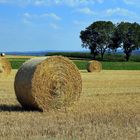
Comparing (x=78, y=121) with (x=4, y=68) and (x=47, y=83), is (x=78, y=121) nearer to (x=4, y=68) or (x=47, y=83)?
(x=47, y=83)

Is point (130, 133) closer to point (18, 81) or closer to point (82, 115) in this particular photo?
point (82, 115)

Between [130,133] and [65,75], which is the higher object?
[65,75]

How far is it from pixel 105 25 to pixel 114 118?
10426 cm

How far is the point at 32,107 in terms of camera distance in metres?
13.4

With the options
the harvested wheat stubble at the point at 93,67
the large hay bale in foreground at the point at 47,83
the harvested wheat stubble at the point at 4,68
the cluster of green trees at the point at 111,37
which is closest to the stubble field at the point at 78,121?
the large hay bale in foreground at the point at 47,83

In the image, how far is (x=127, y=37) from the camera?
10731cm

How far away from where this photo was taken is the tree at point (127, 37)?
345ft

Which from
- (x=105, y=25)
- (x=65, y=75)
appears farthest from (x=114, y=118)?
(x=105, y=25)

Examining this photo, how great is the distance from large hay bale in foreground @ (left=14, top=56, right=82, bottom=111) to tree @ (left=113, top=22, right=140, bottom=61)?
8831cm

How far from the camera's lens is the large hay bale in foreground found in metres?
13.2

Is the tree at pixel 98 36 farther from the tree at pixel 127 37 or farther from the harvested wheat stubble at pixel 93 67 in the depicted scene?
the harvested wheat stubble at pixel 93 67

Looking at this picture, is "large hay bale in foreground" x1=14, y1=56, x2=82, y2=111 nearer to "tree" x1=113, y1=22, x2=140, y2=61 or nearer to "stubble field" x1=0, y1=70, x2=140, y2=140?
"stubble field" x1=0, y1=70, x2=140, y2=140

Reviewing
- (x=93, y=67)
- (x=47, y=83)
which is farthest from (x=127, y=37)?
(x=47, y=83)

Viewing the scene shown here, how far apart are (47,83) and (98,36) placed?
98.8m
